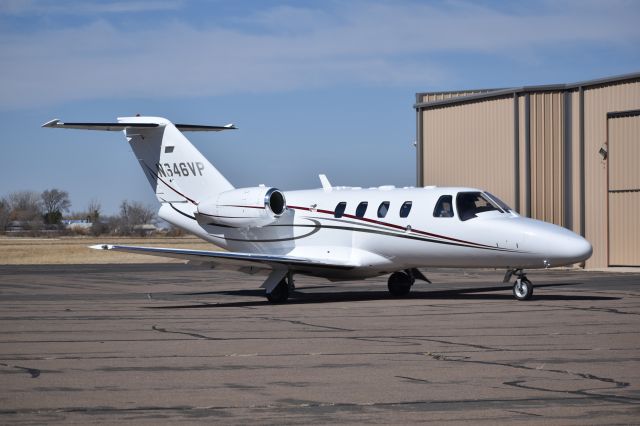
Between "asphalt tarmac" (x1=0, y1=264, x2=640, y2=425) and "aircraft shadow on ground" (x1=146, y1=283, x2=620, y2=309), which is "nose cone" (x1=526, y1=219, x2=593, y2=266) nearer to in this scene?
"asphalt tarmac" (x1=0, y1=264, x2=640, y2=425)

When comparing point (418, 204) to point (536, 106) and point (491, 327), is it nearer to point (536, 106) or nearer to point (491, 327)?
point (491, 327)

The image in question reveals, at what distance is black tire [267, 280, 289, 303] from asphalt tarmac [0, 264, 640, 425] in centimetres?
37

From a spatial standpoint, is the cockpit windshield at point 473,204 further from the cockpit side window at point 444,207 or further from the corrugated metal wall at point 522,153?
the corrugated metal wall at point 522,153

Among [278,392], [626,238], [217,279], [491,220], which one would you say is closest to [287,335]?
[278,392]

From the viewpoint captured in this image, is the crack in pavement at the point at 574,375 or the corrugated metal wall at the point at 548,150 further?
the corrugated metal wall at the point at 548,150

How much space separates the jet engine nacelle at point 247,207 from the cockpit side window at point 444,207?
13.1ft

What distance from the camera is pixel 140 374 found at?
10641 millimetres

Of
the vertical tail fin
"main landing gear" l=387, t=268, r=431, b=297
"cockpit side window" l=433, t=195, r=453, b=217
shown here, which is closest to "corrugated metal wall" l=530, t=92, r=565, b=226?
"main landing gear" l=387, t=268, r=431, b=297

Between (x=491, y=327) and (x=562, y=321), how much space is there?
1.44 meters

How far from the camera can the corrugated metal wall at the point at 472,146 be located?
38500 mm

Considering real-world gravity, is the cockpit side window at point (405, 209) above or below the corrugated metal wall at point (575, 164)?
below

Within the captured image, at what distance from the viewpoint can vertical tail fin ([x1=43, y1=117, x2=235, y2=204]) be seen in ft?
83.0

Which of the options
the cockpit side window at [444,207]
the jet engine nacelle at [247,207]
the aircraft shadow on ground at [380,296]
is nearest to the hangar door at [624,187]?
the aircraft shadow on ground at [380,296]

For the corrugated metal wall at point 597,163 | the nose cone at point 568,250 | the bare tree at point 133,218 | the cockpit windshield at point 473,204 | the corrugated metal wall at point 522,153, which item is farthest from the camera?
the bare tree at point 133,218
